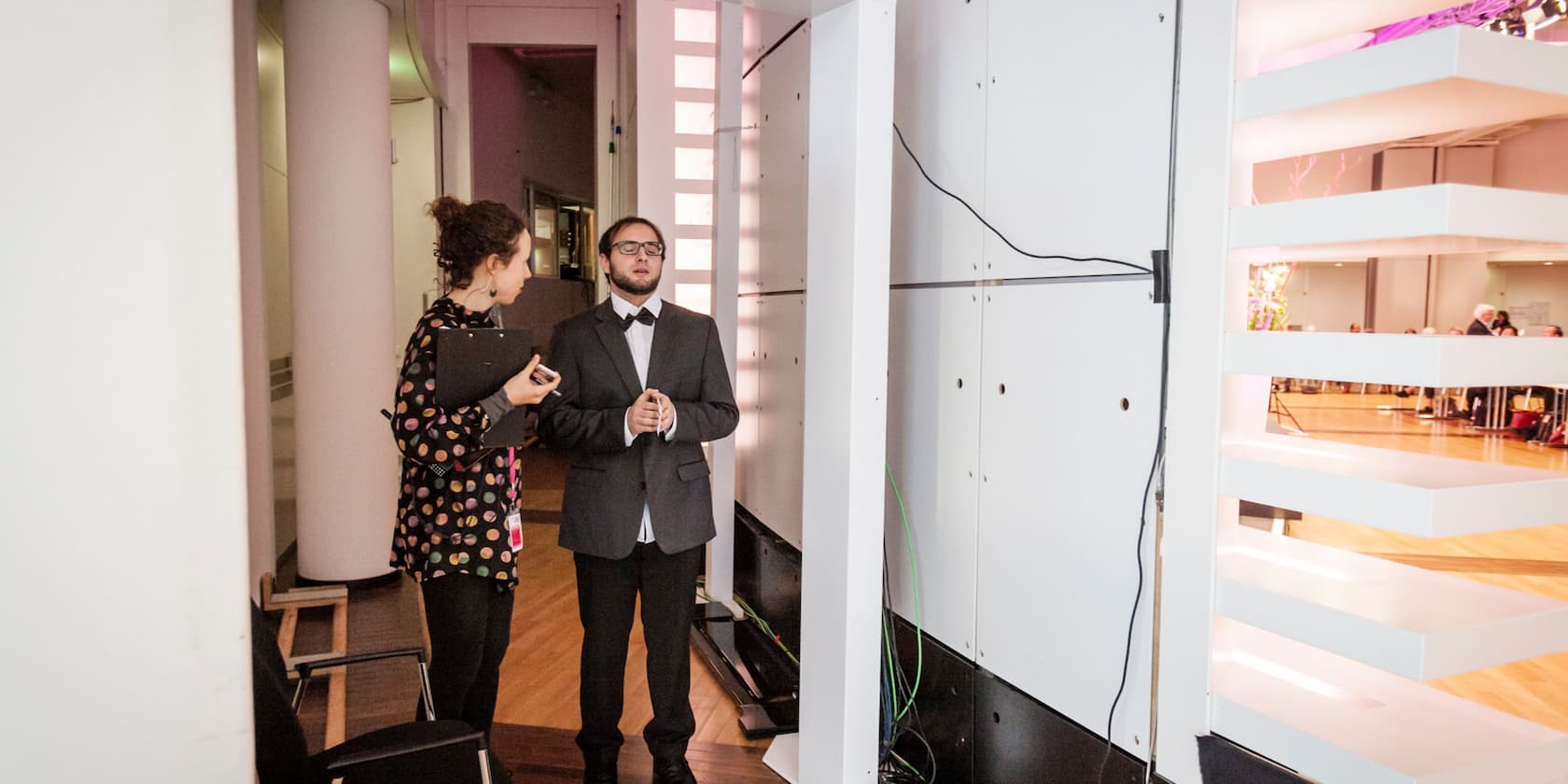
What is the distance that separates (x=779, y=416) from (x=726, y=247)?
1123 millimetres

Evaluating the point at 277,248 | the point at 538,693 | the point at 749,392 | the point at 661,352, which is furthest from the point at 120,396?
the point at 277,248

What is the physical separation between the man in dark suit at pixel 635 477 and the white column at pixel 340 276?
9.67ft

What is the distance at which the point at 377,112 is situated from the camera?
19.0 feet

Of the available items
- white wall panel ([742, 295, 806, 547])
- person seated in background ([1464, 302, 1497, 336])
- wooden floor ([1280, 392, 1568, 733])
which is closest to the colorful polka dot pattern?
white wall panel ([742, 295, 806, 547])

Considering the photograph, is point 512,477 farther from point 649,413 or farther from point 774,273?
point 774,273

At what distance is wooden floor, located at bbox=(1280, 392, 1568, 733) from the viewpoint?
4.11 meters

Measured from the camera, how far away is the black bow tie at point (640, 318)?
10.6 ft

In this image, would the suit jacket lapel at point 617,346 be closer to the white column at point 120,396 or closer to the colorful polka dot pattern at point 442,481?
the colorful polka dot pattern at point 442,481

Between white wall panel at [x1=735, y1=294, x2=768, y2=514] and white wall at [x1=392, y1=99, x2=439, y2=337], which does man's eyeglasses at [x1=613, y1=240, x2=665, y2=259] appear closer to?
white wall panel at [x1=735, y1=294, x2=768, y2=514]

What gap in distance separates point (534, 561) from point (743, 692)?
2.87m

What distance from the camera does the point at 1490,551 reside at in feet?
21.7

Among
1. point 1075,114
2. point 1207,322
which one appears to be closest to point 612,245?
point 1075,114

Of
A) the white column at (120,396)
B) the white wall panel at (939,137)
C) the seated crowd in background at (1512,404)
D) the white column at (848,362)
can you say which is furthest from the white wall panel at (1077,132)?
the seated crowd in background at (1512,404)

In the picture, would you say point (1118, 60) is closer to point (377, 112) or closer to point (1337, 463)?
point (1337, 463)
